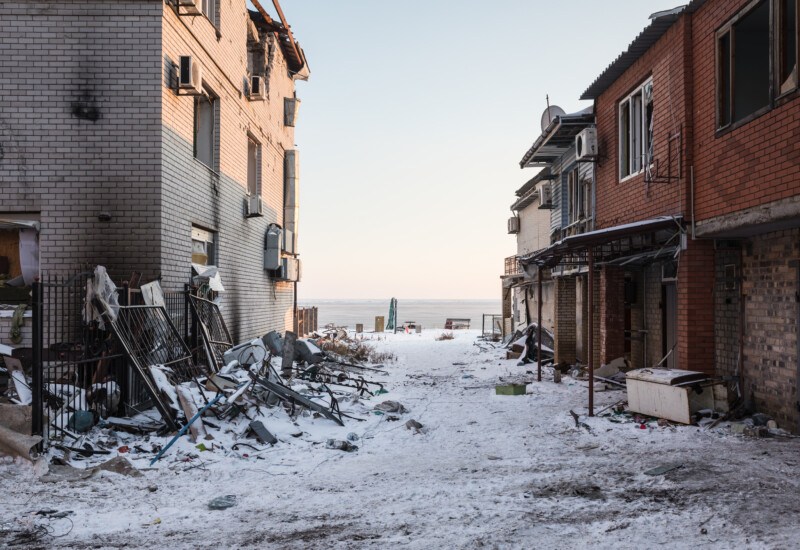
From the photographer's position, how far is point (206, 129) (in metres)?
11.7

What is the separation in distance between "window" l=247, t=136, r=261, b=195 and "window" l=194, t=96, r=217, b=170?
135 inches

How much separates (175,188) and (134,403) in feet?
12.0

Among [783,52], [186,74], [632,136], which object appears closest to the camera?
[783,52]

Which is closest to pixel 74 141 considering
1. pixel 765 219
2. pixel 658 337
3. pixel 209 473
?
pixel 209 473

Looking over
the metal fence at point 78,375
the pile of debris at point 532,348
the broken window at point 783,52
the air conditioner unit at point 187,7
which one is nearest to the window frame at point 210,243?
the metal fence at point 78,375

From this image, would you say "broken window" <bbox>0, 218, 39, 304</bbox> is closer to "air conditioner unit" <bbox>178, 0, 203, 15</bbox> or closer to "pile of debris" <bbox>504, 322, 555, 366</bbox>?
"air conditioner unit" <bbox>178, 0, 203, 15</bbox>

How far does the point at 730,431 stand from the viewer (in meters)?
7.43

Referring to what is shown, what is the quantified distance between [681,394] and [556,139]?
340 inches

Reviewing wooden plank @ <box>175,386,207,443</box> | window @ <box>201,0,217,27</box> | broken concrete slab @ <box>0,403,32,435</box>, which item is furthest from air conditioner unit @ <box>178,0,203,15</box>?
broken concrete slab @ <box>0,403,32,435</box>

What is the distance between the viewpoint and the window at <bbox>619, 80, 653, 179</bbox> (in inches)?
405

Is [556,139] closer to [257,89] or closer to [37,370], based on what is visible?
[257,89]

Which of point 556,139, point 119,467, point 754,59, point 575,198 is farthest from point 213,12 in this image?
point 575,198

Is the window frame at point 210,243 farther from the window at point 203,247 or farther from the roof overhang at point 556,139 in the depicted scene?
the roof overhang at point 556,139

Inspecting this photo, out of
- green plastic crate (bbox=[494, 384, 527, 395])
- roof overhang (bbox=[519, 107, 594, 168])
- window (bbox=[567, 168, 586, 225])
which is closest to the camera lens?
green plastic crate (bbox=[494, 384, 527, 395])
